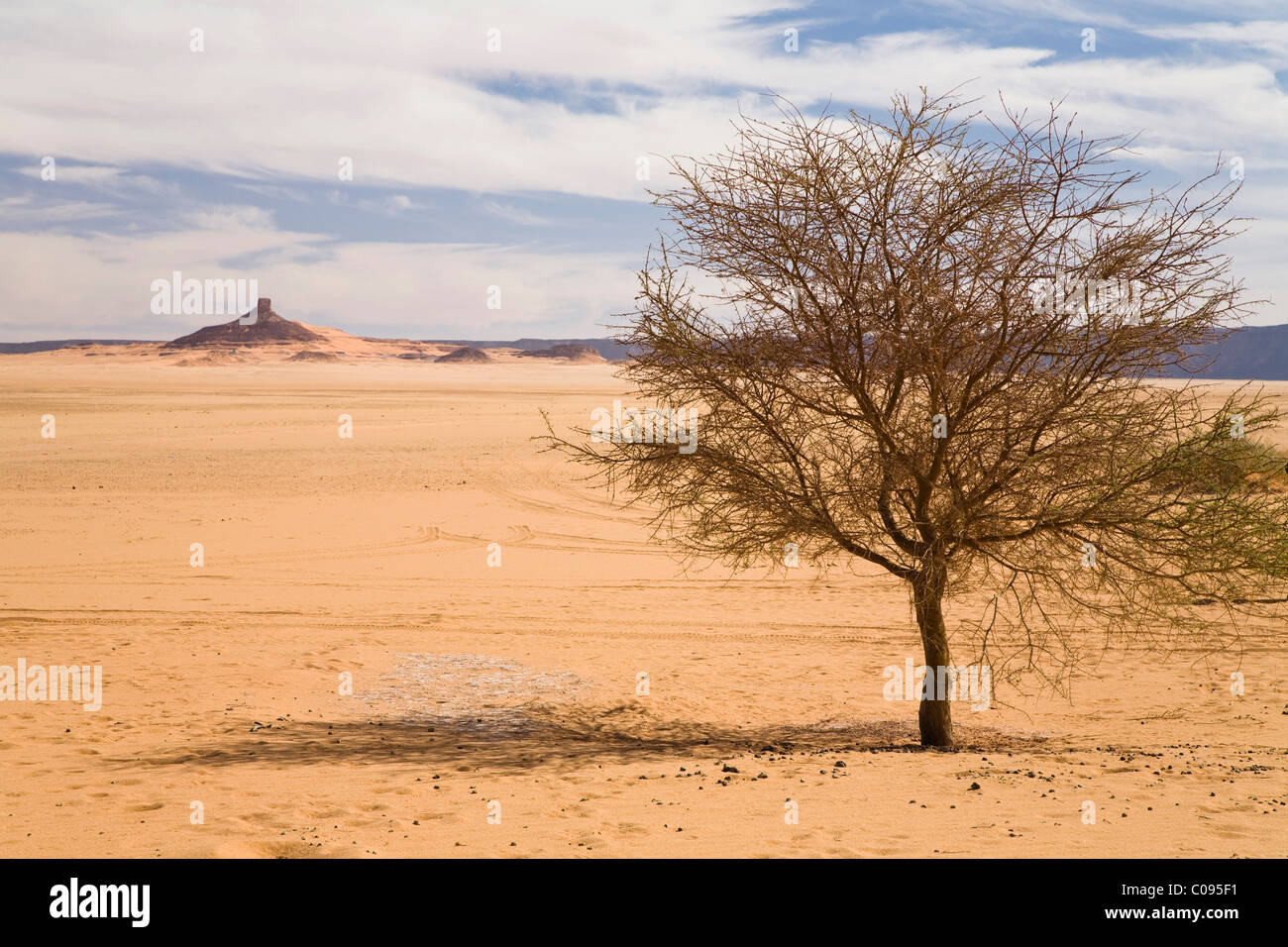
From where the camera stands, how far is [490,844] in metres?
5.95

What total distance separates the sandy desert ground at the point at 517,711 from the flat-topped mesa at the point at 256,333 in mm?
135999

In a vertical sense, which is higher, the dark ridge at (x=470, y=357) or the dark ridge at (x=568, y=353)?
the dark ridge at (x=568, y=353)

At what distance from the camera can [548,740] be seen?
9.35m

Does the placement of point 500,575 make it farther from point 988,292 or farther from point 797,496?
point 988,292

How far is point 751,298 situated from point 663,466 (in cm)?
171

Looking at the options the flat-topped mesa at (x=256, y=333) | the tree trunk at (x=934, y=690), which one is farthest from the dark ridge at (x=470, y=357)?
the tree trunk at (x=934, y=690)

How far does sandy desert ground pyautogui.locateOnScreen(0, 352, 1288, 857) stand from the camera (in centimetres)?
632

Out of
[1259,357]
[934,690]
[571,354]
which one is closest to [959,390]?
[934,690]

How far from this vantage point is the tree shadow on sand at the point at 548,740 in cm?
844

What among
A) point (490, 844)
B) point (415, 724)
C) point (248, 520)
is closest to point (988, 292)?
point (490, 844)

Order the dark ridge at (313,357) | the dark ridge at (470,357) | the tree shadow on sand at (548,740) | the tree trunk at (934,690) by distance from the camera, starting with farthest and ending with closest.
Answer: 1. the dark ridge at (470,357)
2. the dark ridge at (313,357)
3. the tree trunk at (934,690)
4. the tree shadow on sand at (548,740)

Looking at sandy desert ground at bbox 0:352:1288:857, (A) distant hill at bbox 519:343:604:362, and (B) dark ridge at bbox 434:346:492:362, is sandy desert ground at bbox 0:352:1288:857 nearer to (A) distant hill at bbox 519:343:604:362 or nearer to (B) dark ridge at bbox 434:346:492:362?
(B) dark ridge at bbox 434:346:492:362

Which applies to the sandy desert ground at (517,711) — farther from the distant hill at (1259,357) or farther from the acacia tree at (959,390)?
the distant hill at (1259,357)

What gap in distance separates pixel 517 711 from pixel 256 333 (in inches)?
6260
